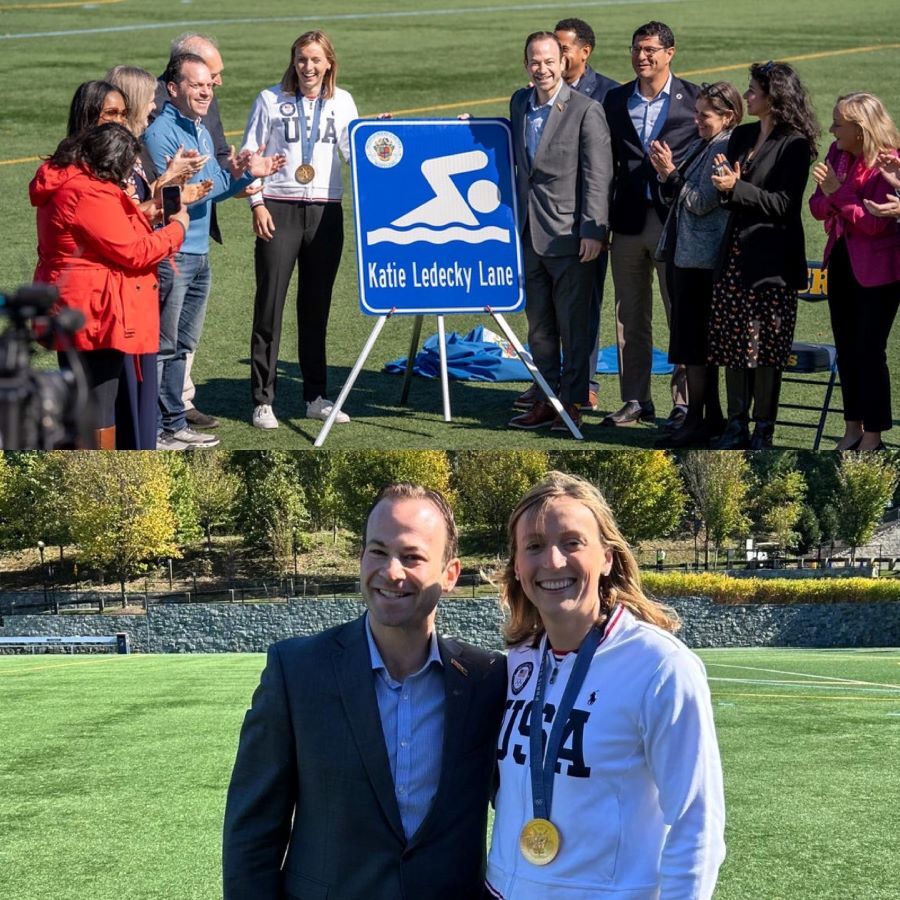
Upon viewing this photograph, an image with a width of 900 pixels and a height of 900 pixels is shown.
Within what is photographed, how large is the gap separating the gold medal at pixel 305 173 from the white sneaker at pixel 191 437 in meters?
1.41

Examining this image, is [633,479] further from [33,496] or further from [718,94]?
[33,496]

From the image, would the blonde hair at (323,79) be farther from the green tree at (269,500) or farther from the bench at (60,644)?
the bench at (60,644)

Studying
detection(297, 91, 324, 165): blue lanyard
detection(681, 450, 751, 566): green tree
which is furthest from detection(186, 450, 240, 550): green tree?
detection(297, 91, 324, 165): blue lanyard

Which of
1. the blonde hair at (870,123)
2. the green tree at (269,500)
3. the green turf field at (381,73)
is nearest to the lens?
the blonde hair at (870,123)

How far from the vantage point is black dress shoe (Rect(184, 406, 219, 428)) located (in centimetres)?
773

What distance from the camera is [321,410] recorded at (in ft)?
25.9

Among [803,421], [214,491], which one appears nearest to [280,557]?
[214,491]

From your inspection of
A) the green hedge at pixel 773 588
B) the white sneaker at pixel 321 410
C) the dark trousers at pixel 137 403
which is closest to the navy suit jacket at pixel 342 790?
the dark trousers at pixel 137 403

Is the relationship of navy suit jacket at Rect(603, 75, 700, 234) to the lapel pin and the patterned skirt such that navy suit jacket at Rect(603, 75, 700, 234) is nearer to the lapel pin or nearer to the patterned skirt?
the patterned skirt

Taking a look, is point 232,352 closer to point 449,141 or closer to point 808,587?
point 449,141

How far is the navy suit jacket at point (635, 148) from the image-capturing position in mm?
7660

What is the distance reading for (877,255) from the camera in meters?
6.77

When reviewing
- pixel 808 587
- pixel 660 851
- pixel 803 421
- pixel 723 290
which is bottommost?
pixel 808 587

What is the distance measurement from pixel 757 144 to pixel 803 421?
1954 millimetres
